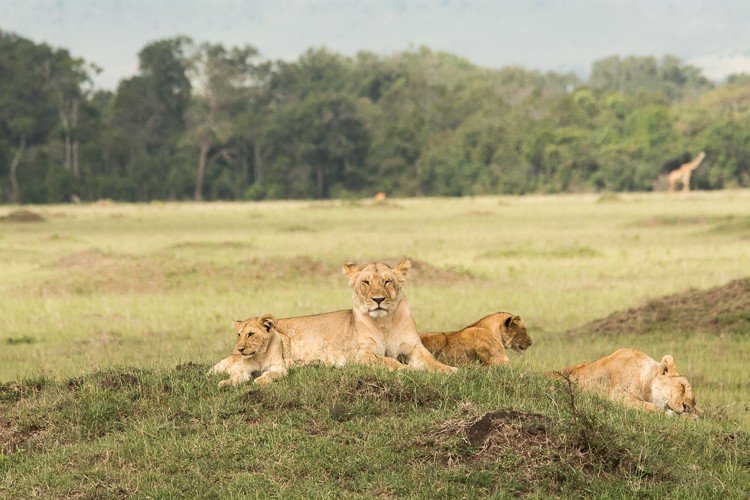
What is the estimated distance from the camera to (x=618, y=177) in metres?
82.1

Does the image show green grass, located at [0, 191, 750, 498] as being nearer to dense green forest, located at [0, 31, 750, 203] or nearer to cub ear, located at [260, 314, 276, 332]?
cub ear, located at [260, 314, 276, 332]

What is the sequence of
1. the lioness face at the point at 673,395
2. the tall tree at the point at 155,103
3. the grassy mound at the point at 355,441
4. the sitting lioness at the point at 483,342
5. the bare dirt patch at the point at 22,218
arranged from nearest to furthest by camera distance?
the grassy mound at the point at 355,441, the lioness face at the point at 673,395, the sitting lioness at the point at 483,342, the bare dirt patch at the point at 22,218, the tall tree at the point at 155,103

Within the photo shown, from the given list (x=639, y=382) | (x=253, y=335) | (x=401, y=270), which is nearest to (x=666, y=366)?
(x=639, y=382)

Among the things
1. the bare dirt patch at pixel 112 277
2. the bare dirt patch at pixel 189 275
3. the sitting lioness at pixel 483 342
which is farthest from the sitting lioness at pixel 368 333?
the bare dirt patch at pixel 112 277

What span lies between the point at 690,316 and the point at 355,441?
36.0 feet

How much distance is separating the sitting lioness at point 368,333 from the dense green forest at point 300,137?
7422cm

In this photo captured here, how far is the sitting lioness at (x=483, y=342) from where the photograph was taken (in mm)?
9906

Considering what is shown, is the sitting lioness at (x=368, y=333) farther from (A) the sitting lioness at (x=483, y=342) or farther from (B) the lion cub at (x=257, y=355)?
(A) the sitting lioness at (x=483, y=342)

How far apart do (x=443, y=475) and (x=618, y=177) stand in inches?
3051

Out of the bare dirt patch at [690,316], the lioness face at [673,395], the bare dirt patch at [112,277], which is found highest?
the lioness face at [673,395]

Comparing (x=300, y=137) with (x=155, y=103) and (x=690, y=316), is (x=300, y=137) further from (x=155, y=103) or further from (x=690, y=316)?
(x=690, y=316)

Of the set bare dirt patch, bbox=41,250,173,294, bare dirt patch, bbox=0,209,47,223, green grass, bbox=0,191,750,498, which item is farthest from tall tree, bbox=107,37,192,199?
bare dirt patch, bbox=41,250,173,294

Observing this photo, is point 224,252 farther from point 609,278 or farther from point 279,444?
point 279,444

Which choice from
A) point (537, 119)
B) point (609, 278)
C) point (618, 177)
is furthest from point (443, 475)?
point (537, 119)
